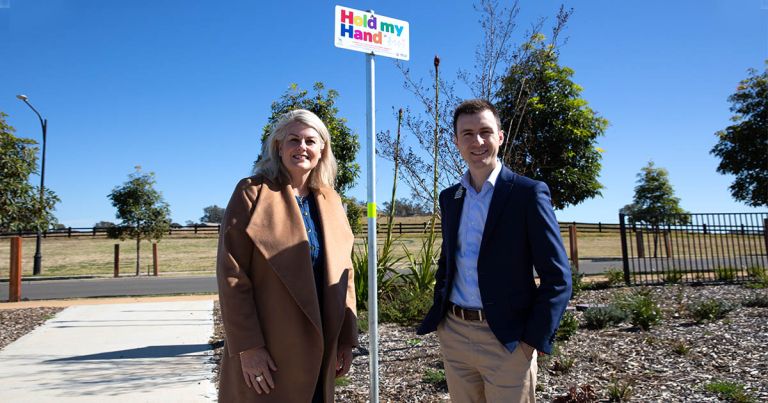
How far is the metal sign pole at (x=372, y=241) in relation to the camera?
2.78 m

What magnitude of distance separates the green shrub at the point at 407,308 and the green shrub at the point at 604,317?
6.42 ft

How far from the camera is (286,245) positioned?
1938 millimetres

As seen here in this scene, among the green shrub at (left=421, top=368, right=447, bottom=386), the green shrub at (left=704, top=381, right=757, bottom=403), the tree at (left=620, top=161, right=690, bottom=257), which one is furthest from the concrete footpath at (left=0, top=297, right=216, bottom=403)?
the tree at (left=620, top=161, right=690, bottom=257)

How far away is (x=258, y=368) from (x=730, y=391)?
3339 millimetres

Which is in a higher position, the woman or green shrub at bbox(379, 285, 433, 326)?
the woman

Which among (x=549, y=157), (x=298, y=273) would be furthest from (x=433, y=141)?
(x=549, y=157)

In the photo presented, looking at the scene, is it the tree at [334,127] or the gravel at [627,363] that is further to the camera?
the tree at [334,127]

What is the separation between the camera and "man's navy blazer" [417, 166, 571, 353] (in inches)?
71.2

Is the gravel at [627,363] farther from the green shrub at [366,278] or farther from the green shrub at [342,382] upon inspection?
the green shrub at [366,278]

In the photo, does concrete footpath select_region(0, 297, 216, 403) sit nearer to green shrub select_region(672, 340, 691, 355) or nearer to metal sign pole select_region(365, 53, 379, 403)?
metal sign pole select_region(365, 53, 379, 403)

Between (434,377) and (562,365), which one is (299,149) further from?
(562,365)

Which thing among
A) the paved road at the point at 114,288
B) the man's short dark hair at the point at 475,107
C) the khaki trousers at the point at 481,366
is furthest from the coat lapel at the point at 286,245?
the paved road at the point at 114,288

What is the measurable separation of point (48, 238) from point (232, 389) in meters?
44.4

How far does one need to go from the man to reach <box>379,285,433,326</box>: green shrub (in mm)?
4242
